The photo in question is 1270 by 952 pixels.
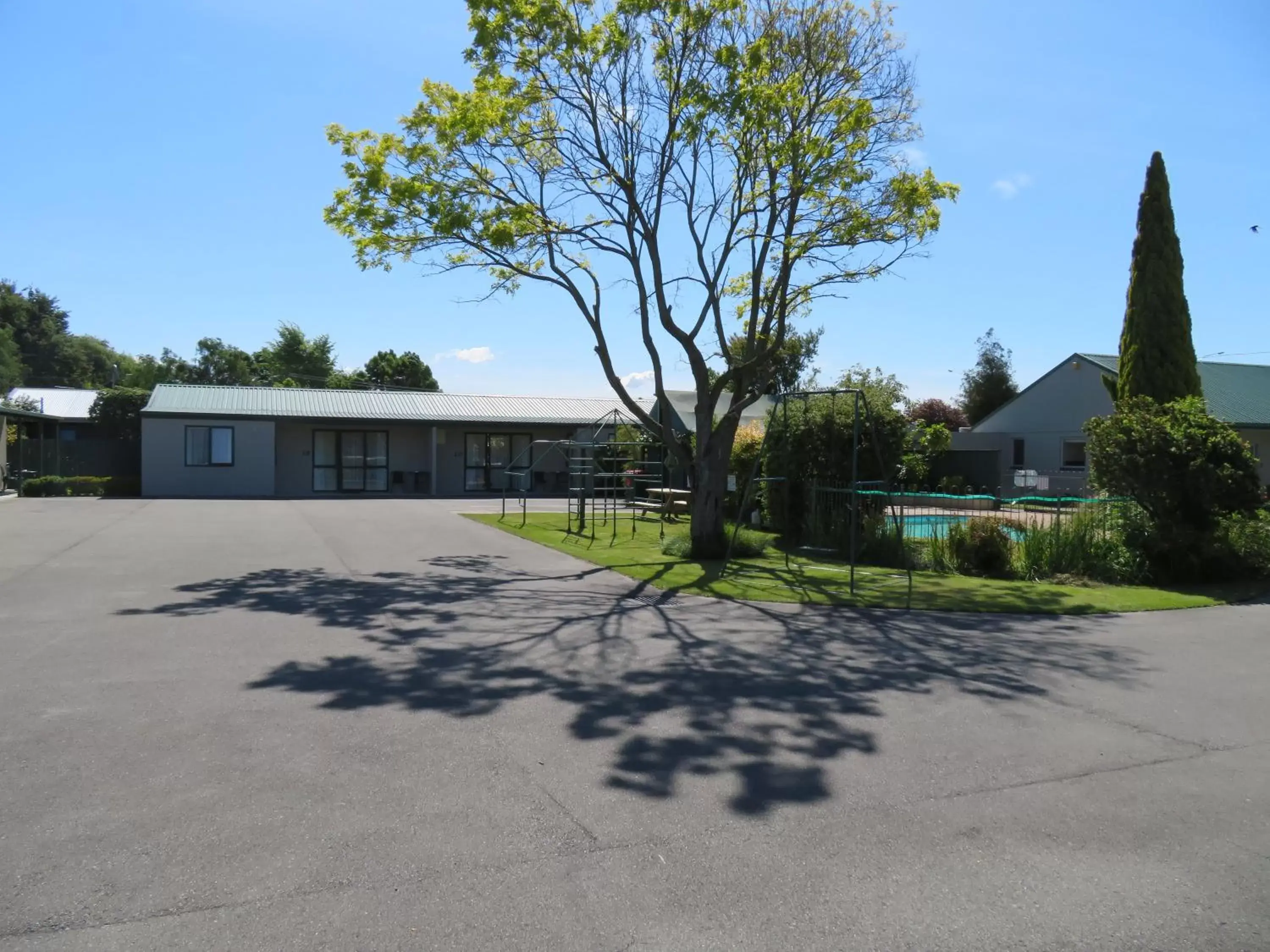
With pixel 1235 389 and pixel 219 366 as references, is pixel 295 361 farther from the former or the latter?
pixel 1235 389

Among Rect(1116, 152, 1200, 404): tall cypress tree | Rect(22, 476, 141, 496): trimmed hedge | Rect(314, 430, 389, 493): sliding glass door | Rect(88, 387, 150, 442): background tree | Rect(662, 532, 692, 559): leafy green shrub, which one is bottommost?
Rect(662, 532, 692, 559): leafy green shrub

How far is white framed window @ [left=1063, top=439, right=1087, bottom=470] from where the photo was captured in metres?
33.3

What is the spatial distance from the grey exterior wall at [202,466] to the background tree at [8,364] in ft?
61.4

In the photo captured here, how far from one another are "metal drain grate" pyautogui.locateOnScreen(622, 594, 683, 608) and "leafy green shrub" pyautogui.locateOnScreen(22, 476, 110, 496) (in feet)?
79.8

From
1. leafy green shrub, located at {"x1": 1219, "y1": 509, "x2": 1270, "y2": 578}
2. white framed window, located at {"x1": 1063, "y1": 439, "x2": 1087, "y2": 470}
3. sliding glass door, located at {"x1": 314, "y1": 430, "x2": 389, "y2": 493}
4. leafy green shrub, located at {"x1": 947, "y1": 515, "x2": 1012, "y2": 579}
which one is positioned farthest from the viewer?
sliding glass door, located at {"x1": 314, "y1": 430, "x2": 389, "y2": 493}

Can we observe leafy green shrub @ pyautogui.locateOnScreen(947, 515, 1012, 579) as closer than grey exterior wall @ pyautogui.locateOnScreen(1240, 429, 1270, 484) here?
Yes

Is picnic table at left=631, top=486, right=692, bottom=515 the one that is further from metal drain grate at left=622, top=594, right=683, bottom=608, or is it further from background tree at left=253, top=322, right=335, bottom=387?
background tree at left=253, top=322, right=335, bottom=387

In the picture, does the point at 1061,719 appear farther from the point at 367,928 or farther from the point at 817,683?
the point at 367,928

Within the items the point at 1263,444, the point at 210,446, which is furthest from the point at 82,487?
the point at 1263,444

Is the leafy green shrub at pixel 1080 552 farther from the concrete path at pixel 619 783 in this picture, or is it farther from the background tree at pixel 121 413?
the background tree at pixel 121 413

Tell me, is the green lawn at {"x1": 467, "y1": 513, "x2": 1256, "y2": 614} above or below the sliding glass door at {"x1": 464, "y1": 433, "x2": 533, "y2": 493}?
below

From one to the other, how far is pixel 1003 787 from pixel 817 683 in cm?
231

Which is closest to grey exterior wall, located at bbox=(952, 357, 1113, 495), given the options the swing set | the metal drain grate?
the swing set

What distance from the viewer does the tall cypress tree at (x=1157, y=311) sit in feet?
66.4
